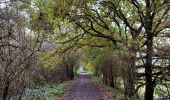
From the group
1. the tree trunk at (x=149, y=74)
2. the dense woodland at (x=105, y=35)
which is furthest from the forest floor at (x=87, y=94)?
the tree trunk at (x=149, y=74)

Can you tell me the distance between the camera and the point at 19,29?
1196cm

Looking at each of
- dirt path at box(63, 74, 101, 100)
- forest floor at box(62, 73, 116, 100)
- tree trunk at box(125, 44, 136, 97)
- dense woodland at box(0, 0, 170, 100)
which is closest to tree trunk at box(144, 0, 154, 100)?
dense woodland at box(0, 0, 170, 100)

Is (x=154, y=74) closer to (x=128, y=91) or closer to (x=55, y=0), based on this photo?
(x=128, y=91)

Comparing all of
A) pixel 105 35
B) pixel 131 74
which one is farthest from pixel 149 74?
pixel 105 35

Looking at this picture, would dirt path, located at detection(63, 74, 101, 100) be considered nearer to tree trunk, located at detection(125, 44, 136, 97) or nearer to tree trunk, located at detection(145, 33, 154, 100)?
tree trunk, located at detection(125, 44, 136, 97)

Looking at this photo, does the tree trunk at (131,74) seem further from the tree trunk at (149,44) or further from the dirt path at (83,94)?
the dirt path at (83,94)

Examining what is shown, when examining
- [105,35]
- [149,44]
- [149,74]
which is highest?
[105,35]

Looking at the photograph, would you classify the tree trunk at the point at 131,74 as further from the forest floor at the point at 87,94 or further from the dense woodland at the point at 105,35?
the forest floor at the point at 87,94

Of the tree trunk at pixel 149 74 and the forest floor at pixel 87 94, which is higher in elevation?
the tree trunk at pixel 149 74

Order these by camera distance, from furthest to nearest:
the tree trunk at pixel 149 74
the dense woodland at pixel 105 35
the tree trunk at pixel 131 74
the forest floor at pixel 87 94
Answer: the forest floor at pixel 87 94
the tree trunk at pixel 149 74
the tree trunk at pixel 131 74
the dense woodland at pixel 105 35

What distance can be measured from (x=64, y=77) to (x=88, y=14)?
1349 inches

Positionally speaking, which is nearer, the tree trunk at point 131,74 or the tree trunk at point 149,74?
the tree trunk at point 131,74

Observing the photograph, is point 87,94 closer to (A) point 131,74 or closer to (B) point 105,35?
(A) point 131,74

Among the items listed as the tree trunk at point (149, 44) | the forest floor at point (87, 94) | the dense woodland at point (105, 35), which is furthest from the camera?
the forest floor at point (87, 94)
